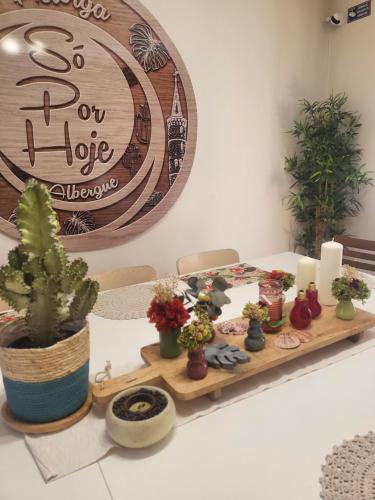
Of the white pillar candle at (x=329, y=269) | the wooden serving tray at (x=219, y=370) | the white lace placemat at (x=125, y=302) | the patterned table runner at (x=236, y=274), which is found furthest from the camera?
the patterned table runner at (x=236, y=274)

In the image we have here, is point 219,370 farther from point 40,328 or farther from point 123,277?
point 123,277

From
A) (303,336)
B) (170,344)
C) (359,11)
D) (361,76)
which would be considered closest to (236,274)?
(303,336)

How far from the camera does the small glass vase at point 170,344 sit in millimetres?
861

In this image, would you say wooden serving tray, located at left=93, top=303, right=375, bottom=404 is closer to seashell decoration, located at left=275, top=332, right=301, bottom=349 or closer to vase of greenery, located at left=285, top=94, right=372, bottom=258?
seashell decoration, located at left=275, top=332, right=301, bottom=349

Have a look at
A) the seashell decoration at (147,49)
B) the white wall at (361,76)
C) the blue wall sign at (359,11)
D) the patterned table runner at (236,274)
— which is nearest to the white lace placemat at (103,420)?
the patterned table runner at (236,274)

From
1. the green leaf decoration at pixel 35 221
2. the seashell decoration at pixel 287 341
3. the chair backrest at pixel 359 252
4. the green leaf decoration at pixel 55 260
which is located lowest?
the chair backrest at pixel 359 252

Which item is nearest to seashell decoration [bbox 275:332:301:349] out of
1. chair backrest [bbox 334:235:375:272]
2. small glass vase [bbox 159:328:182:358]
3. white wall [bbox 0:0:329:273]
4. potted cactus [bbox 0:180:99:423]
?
small glass vase [bbox 159:328:182:358]

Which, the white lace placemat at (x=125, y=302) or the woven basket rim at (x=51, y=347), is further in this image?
the white lace placemat at (x=125, y=302)

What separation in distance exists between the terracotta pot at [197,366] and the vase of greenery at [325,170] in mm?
1936

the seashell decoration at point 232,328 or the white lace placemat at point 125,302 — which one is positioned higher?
the seashell decoration at point 232,328

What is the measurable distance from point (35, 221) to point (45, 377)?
0.99ft

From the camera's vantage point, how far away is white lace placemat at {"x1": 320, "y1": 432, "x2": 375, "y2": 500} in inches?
21.6

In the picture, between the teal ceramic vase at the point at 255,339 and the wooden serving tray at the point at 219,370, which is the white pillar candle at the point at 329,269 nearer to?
the wooden serving tray at the point at 219,370

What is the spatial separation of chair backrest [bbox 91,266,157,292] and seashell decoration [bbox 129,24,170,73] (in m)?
1.12
